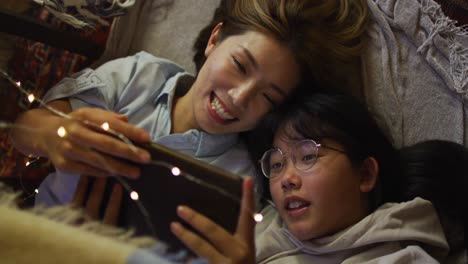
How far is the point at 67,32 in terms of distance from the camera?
73 centimetres

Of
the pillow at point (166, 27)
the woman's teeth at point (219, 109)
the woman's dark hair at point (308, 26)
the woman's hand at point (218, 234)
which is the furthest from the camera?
the pillow at point (166, 27)

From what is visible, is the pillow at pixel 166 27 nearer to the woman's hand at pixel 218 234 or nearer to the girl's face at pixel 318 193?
the girl's face at pixel 318 193

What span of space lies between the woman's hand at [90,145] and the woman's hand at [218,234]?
0.23ft

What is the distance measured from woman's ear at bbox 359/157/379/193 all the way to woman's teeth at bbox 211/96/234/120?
278 mm

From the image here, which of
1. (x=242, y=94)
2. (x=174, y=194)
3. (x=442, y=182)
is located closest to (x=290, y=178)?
(x=242, y=94)

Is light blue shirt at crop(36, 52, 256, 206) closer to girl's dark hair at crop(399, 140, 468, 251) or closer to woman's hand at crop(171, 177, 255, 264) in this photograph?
woman's hand at crop(171, 177, 255, 264)

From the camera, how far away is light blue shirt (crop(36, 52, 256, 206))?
0.48 meters

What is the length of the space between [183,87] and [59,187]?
0.96ft

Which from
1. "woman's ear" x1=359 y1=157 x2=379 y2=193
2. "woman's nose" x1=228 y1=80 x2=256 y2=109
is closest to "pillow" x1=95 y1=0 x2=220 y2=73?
"woman's nose" x1=228 y1=80 x2=256 y2=109

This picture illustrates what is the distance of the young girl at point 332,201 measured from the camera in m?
0.67

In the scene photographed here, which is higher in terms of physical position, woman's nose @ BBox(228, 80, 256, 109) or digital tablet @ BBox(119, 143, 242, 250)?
woman's nose @ BBox(228, 80, 256, 109)

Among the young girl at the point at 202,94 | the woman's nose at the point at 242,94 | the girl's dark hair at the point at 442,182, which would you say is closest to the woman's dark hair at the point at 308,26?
the young girl at the point at 202,94

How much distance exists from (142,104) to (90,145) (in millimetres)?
191

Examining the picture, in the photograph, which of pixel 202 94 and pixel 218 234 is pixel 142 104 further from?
pixel 218 234
